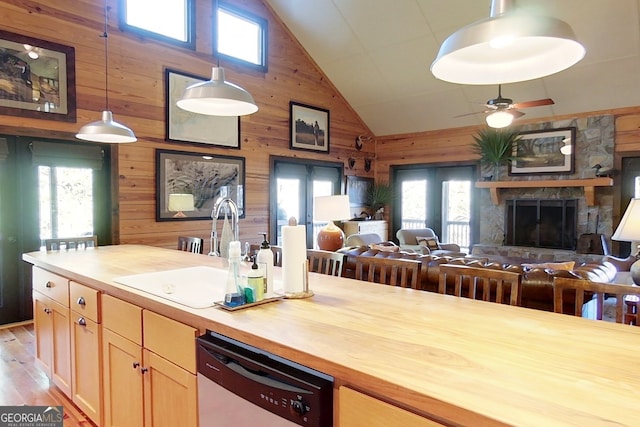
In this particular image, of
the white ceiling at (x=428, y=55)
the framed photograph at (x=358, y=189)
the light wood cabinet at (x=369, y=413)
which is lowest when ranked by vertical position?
the light wood cabinet at (x=369, y=413)

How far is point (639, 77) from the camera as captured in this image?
5.41 m

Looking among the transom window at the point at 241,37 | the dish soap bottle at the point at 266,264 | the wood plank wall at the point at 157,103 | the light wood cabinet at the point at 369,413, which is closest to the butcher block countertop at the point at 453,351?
the light wood cabinet at the point at 369,413

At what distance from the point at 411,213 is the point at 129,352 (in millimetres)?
7132

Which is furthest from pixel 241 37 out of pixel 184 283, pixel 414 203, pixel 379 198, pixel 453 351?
pixel 453 351

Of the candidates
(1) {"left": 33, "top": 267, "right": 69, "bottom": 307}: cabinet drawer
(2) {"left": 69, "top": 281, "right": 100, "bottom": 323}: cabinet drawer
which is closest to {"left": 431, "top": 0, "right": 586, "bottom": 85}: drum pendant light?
(2) {"left": 69, "top": 281, "right": 100, "bottom": 323}: cabinet drawer

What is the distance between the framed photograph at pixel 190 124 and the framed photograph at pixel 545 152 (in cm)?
476

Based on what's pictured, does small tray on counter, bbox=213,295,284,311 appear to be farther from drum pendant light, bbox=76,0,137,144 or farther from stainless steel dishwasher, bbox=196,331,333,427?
drum pendant light, bbox=76,0,137,144

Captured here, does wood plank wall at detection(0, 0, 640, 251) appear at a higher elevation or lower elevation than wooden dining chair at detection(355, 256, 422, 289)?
higher

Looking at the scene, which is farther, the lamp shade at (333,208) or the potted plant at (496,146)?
the potted plant at (496,146)

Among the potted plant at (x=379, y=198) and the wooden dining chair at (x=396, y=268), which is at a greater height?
the potted plant at (x=379, y=198)

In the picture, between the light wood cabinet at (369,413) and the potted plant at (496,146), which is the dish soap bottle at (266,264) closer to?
the light wood cabinet at (369,413)

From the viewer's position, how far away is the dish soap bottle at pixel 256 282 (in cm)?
161

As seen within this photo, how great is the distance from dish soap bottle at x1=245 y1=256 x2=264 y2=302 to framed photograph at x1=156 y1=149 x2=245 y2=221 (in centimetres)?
336

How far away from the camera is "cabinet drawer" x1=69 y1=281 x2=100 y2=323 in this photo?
2.05 meters
